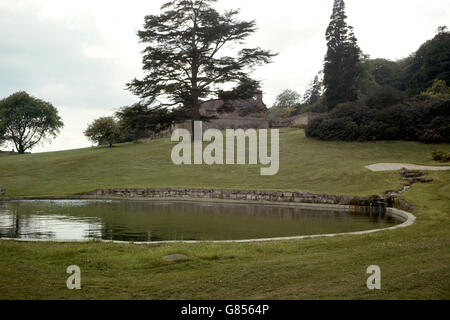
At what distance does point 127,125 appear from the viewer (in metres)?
36.7

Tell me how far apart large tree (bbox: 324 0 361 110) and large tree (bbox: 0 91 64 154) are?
43.4 metres

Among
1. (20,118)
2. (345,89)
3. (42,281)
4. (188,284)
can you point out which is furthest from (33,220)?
(20,118)

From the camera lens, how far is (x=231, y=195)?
21031mm

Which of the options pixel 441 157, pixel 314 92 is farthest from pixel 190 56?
pixel 314 92

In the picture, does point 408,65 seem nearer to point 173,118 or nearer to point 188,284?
point 173,118

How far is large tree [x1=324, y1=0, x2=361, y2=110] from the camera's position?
4575 cm

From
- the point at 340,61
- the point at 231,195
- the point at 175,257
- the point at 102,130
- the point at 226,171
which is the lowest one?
the point at 231,195

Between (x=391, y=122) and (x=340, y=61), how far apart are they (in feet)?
50.7

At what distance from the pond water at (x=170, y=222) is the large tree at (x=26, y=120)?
159ft

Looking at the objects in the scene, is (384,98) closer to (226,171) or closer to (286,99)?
(226,171)

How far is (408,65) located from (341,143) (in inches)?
1979

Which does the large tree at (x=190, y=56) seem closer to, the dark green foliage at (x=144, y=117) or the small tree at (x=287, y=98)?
the dark green foliage at (x=144, y=117)

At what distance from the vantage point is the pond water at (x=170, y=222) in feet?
34.9

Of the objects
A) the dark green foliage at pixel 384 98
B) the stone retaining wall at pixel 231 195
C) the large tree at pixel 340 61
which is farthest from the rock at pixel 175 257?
the large tree at pixel 340 61
